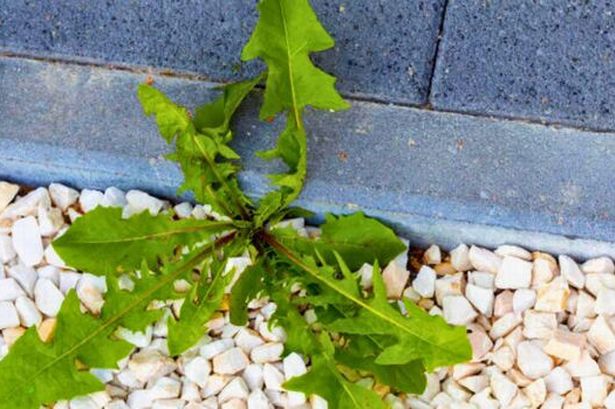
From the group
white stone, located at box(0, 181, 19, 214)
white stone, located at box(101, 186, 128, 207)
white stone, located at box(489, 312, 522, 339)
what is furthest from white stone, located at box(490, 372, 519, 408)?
white stone, located at box(0, 181, 19, 214)

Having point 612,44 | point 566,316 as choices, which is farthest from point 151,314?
point 612,44

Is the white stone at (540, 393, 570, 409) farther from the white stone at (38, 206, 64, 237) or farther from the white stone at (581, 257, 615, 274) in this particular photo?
the white stone at (38, 206, 64, 237)

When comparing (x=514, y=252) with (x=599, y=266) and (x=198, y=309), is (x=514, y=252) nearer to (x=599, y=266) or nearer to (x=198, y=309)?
(x=599, y=266)

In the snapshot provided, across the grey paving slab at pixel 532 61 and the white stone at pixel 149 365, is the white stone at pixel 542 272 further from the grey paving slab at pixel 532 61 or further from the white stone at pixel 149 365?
the white stone at pixel 149 365

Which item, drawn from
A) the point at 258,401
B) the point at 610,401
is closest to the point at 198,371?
the point at 258,401

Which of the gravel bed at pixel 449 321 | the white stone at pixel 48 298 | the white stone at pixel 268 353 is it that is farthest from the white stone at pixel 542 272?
the white stone at pixel 48 298
